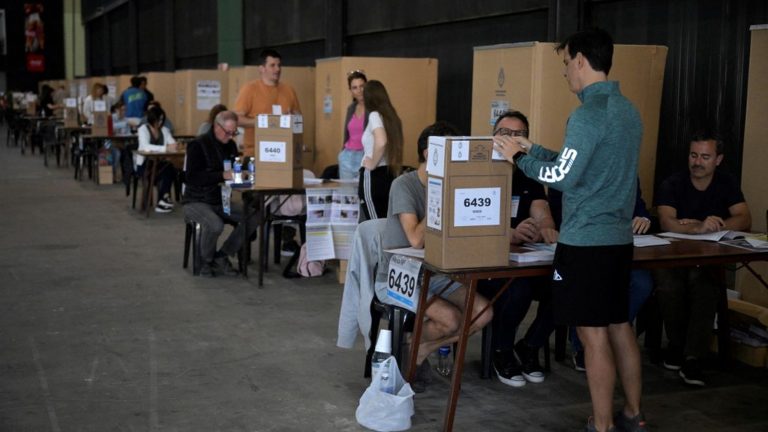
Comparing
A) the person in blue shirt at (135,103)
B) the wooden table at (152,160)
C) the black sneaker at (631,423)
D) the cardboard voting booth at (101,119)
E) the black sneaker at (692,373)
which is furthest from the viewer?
the person in blue shirt at (135,103)

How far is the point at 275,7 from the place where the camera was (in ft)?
42.7

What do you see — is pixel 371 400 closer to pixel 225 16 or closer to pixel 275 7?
pixel 275 7

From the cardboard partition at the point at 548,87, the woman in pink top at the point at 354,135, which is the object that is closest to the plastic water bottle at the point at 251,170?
the woman in pink top at the point at 354,135

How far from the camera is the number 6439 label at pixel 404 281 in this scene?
358 centimetres

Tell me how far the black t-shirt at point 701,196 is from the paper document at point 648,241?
0.52 meters

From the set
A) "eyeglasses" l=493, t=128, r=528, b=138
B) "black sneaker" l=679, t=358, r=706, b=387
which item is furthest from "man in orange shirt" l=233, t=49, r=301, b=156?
"black sneaker" l=679, t=358, r=706, b=387

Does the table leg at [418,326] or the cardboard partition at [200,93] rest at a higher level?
the cardboard partition at [200,93]

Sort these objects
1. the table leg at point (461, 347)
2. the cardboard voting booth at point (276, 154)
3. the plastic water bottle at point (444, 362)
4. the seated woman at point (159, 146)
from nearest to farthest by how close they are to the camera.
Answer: the table leg at point (461, 347) → the plastic water bottle at point (444, 362) → the cardboard voting booth at point (276, 154) → the seated woman at point (159, 146)

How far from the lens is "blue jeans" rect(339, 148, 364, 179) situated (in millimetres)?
6812

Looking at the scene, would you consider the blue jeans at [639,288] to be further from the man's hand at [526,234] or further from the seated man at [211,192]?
the seated man at [211,192]

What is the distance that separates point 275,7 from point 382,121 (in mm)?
7720

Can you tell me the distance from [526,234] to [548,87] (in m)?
1.69

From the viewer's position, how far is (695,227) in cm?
423

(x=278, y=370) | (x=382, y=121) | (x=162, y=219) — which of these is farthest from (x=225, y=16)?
(x=278, y=370)
